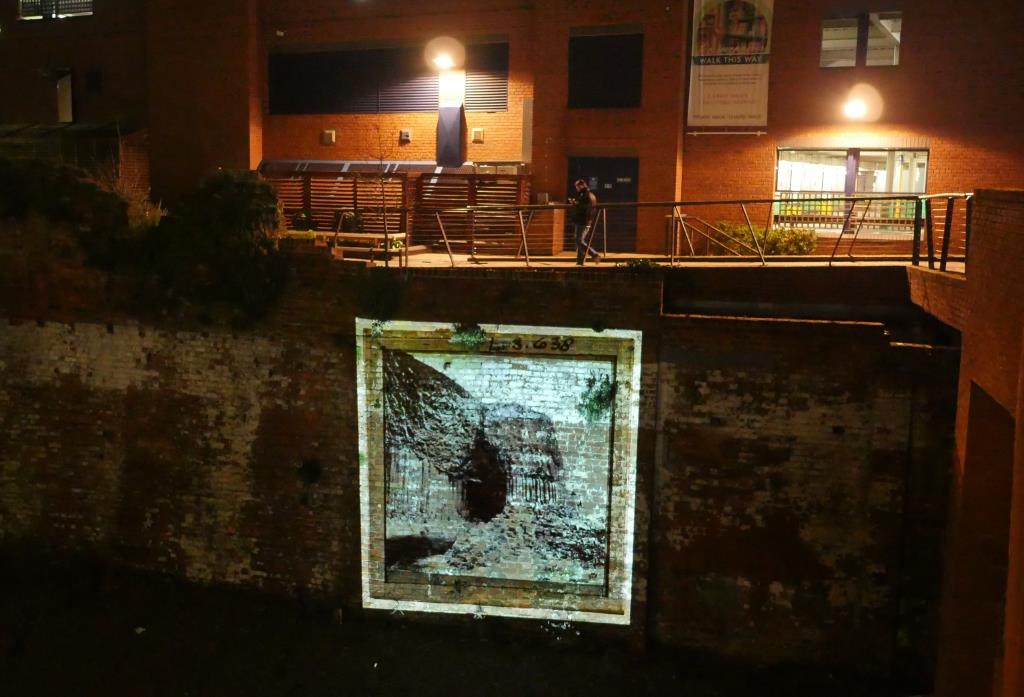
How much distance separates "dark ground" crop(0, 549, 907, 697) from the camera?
10.4 m

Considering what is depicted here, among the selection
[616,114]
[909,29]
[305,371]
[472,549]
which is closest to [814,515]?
[472,549]

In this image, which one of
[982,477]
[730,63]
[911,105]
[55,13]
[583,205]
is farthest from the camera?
[55,13]

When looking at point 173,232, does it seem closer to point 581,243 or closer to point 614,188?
point 581,243

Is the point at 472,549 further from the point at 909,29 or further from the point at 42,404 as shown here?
the point at 909,29

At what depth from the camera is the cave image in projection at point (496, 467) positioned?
1082 centimetres

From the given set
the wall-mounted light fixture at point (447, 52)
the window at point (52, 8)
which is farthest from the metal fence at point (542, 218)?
the window at point (52, 8)

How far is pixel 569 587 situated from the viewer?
11.0 metres

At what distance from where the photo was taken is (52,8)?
20266 millimetres

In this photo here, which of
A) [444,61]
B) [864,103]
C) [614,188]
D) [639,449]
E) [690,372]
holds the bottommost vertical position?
[639,449]

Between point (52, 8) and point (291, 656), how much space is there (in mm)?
17557

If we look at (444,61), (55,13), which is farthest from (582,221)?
(55,13)

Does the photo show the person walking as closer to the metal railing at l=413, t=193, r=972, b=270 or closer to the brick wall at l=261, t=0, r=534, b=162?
the metal railing at l=413, t=193, r=972, b=270

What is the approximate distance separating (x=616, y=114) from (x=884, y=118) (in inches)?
202

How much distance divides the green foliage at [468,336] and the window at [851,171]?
8650 millimetres
